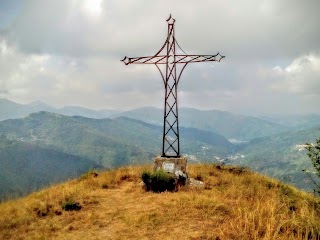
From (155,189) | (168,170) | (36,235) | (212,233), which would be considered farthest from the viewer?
(168,170)

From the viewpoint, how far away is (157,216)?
10.4 m

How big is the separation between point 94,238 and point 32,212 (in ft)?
14.8

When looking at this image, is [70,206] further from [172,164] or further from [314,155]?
[314,155]

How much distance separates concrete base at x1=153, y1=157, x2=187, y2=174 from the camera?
15945mm

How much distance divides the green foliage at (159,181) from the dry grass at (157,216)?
0.58 m

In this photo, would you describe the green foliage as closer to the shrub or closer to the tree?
the shrub

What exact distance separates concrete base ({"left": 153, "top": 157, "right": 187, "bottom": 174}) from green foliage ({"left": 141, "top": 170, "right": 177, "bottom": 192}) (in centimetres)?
93

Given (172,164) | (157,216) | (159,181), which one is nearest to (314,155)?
(157,216)

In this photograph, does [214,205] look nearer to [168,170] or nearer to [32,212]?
[168,170]

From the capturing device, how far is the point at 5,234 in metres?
10.1

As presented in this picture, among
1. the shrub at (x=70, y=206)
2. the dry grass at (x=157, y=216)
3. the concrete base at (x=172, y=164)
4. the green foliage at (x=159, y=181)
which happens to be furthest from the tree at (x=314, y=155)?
the shrub at (x=70, y=206)

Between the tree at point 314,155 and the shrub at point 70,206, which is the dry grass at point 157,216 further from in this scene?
the tree at point 314,155

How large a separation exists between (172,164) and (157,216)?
585 centimetres

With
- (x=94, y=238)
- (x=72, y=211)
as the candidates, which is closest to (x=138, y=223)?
(x=94, y=238)
